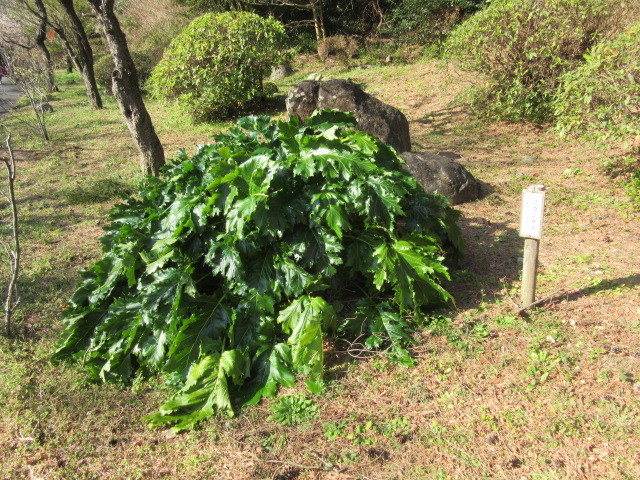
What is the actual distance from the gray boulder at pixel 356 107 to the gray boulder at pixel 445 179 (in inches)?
42.4

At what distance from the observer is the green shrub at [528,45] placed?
7.46 m

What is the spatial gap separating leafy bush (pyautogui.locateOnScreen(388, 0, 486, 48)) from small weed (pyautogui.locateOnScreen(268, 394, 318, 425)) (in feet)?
45.9

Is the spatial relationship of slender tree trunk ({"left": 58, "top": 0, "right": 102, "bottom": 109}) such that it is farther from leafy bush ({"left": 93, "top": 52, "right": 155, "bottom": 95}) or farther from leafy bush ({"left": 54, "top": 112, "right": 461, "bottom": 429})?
leafy bush ({"left": 54, "top": 112, "right": 461, "bottom": 429})

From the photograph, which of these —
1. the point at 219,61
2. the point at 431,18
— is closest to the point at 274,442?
the point at 219,61

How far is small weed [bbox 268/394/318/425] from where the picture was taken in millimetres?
2861

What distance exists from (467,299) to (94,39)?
101 ft

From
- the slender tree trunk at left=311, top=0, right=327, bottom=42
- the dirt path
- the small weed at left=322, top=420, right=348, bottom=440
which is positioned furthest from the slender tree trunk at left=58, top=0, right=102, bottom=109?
the small weed at left=322, top=420, right=348, bottom=440

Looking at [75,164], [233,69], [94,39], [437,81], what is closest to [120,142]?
[75,164]

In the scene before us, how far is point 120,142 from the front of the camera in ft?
35.7

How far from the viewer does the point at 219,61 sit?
10891 mm

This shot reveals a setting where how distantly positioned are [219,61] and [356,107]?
17.4 ft

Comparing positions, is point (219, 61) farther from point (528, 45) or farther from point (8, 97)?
point (8, 97)

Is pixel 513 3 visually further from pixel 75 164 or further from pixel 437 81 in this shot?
pixel 75 164

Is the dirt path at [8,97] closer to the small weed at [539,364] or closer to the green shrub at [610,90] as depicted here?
the green shrub at [610,90]
